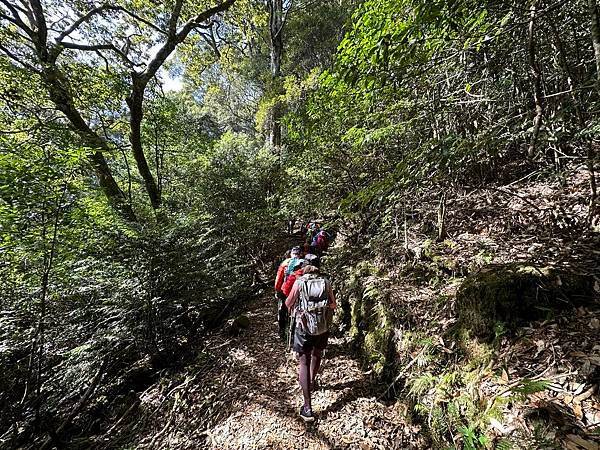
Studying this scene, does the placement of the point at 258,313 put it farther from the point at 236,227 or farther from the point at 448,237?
the point at 448,237

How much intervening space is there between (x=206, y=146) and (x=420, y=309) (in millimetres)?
9727

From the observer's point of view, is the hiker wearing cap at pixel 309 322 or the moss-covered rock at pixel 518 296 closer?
the moss-covered rock at pixel 518 296

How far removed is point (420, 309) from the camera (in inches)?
141

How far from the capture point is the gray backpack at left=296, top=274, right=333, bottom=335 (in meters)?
3.33

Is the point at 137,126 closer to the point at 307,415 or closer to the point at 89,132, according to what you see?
the point at 89,132

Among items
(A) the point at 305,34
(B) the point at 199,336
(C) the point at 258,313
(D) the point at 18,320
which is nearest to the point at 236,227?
(C) the point at 258,313

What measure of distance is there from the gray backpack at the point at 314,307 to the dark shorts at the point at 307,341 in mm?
72

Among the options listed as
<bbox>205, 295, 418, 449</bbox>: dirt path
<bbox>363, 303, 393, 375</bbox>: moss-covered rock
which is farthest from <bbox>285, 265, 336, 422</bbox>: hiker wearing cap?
<bbox>363, 303, 393, 375</bbox>: moss-covered rock

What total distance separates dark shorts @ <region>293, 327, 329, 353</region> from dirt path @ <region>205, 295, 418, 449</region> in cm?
85

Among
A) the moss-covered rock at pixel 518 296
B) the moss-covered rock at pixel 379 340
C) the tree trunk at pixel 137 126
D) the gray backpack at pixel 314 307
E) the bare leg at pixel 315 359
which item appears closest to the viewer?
the moss-covered rock at pixel 518 296

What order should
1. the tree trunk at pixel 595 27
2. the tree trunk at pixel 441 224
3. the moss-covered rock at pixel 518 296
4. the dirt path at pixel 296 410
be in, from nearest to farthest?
the tree trunk at pixel 595 27 < the moss-covered rock at pixel 518 296 < the dirt path at pixel 296 410 < the tree trunk at pixel 441 224

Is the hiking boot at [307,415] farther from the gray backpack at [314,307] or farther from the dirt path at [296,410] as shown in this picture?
the gray backpack at [314,307]

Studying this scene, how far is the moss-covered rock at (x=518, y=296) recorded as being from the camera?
8.11 feet

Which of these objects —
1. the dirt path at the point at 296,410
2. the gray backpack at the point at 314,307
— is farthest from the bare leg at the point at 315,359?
the dirt path at the point at 296,410
